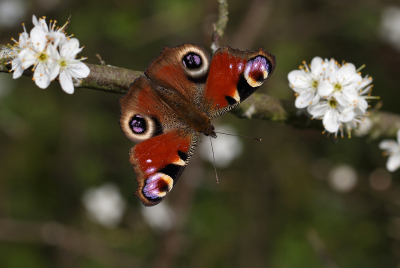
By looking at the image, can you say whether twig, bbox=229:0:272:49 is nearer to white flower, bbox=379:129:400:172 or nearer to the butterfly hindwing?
white flower, bbox=379:129:400:172

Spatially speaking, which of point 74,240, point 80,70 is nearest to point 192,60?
point 80,70

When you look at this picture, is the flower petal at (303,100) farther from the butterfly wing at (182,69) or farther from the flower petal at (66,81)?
the flower petal at (66,81)

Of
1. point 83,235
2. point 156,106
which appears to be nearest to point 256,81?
point 156,106

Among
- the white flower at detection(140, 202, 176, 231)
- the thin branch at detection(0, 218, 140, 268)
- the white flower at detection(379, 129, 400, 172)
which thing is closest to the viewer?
the white flower at detection(379, 129, 400, 172)

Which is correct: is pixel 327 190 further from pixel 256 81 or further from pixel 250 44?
pixel 256 81

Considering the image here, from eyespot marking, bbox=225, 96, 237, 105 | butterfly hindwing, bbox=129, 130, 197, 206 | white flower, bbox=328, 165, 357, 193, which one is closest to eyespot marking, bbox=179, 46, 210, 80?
eyespot marking, bbox=225, 96, 237, 105

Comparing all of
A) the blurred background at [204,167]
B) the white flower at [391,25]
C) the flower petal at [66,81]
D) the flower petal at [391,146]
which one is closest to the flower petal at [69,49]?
the flower petal at [66,81]
